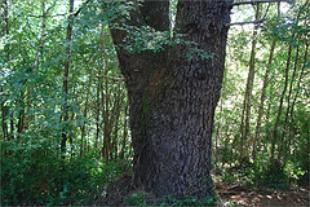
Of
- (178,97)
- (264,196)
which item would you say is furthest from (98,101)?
(264,196)

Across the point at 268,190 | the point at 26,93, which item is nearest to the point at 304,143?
the point at 268,190

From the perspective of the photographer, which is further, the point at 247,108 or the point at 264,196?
the point at 247,108

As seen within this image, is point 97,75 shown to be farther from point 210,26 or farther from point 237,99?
point 237,99

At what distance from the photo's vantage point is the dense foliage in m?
3.34

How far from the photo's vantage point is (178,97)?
12.4ft

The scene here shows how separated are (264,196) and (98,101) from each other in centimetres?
288

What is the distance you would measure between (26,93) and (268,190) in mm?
3619

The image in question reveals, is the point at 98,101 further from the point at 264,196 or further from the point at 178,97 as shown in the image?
the point at 264,196

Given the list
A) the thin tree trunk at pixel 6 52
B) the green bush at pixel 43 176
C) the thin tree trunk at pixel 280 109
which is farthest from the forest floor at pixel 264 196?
the thin tree trunk at pixel 6 52

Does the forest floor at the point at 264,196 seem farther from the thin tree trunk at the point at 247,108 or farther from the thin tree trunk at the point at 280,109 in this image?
the thin tree trunk at the point at 247,108

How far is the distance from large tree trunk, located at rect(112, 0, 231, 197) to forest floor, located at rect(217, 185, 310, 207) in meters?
1.05

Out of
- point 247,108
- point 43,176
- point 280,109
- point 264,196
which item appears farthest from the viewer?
point 247,108

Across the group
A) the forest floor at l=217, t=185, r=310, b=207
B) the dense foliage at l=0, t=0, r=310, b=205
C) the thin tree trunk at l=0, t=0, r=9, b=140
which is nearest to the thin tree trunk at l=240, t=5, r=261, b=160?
the dense foliage at l=0, t=0, r=310, b=205

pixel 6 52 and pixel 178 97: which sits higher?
pixel 6 52
